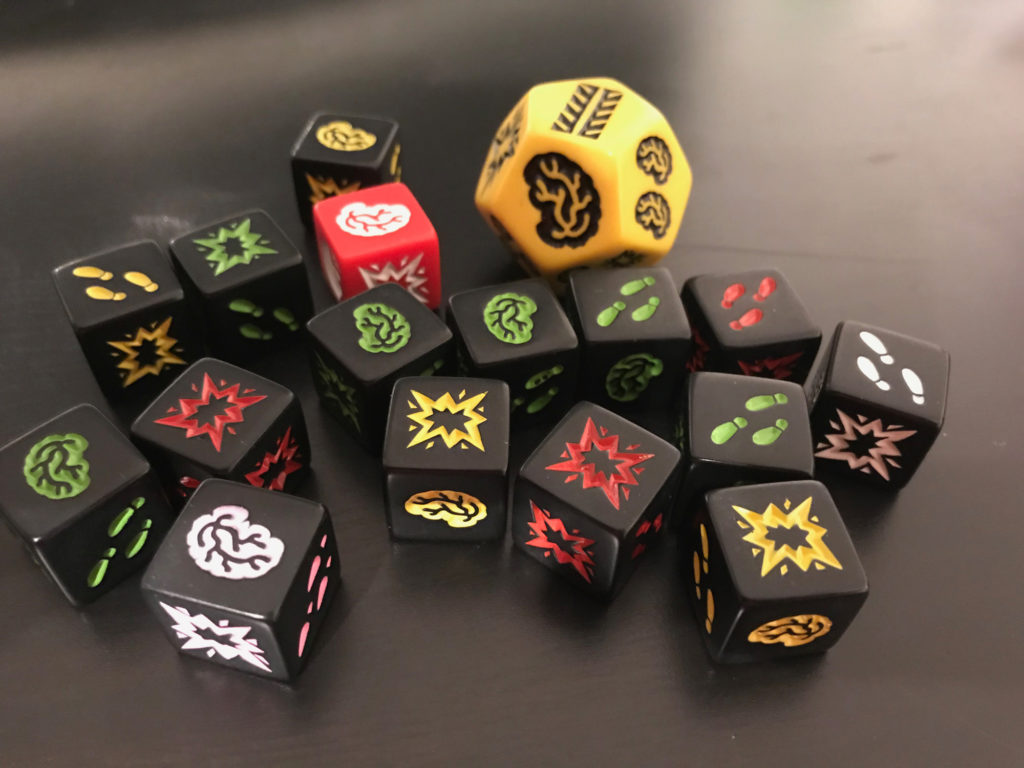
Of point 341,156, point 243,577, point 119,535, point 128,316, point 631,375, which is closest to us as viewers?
point 243,577

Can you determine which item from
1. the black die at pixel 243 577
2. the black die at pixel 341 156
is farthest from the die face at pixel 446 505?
the black die at pixel 341 156

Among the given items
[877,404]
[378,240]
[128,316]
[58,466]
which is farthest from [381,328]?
[877,404]

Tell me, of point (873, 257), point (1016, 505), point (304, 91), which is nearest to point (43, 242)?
point (304, 91)

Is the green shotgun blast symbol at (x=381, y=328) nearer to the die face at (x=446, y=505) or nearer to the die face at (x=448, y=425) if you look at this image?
the die face at (x=448, y=425)

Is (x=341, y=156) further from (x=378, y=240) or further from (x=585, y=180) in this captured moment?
(x=585, y=180)

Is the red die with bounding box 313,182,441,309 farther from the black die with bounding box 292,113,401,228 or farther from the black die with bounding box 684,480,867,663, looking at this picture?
the black die with bounding box 684,480,867,663
